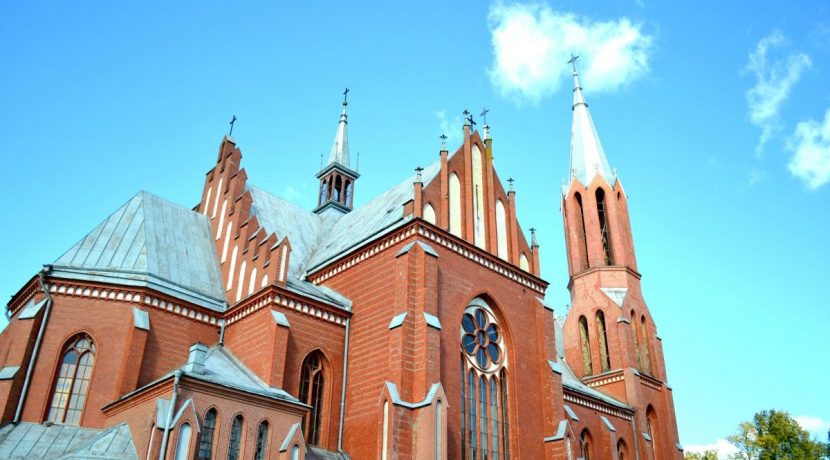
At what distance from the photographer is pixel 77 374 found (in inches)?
798

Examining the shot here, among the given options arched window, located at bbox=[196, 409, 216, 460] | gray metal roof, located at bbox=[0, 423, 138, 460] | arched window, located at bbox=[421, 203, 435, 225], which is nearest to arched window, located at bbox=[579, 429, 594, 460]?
arched window, located at bbox=[421, 203, 435, 225]

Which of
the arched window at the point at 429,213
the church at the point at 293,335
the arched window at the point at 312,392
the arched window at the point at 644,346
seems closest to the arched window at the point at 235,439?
the church at the point at 293,335

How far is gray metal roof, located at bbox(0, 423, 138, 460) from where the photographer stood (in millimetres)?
16469

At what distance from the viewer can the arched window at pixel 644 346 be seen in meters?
34.7

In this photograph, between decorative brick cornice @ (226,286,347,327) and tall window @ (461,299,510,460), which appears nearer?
decorative brick cornice @ (226,286,347,327)

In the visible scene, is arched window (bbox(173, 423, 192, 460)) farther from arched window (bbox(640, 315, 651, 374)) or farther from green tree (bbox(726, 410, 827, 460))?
green tree (bbox(726, 410, 827, 460))

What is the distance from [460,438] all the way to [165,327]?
1015 centimetres

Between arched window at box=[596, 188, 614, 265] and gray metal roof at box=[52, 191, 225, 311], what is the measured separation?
2153cm

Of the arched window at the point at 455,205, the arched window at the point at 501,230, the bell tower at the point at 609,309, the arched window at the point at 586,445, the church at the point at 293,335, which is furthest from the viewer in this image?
the bell tower at the point at 609,309

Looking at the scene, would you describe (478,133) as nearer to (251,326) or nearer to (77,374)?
(251,326)

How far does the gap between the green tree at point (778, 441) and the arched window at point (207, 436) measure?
33092 mm

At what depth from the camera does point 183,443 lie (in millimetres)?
16016

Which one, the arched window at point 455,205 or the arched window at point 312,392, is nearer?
the arched window at point 312,392

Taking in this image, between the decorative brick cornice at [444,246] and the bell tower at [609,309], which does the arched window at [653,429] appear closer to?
the bell tower at [609,309]
